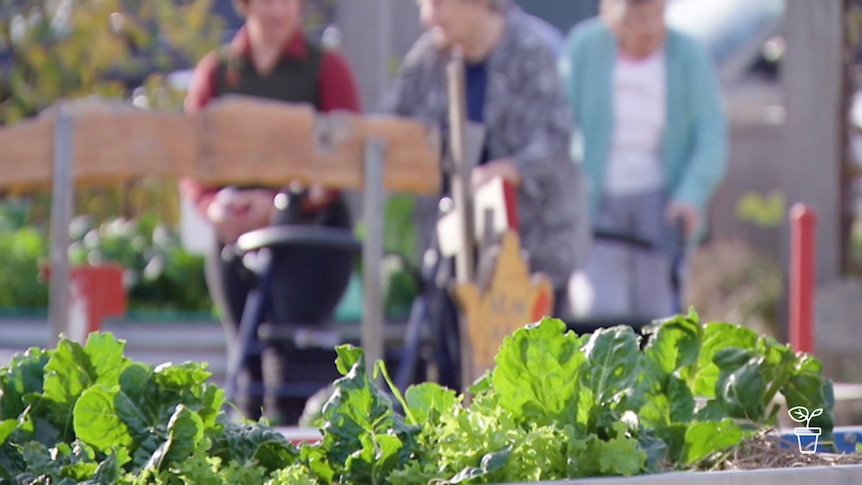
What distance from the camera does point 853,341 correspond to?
7.25 metres

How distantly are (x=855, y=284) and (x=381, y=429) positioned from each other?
6.00 meters

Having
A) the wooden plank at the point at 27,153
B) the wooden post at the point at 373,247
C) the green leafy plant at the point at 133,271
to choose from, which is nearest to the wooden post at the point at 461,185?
the wooden post at the point at 373,247

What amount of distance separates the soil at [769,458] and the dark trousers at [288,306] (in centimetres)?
332

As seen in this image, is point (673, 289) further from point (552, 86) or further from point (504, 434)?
point (504, 434)

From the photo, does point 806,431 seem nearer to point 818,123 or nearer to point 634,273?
point 634,273

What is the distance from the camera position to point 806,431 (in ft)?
6.25

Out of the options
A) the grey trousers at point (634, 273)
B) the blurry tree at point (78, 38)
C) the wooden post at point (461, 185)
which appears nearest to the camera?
the wooden post at point (461, 185)

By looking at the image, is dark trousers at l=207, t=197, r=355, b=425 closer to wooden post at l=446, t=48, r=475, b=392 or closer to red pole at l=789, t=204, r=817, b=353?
wooden post at l=446, t=48, r=475, b=392

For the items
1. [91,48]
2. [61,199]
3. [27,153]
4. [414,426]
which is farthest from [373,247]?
[91,48]

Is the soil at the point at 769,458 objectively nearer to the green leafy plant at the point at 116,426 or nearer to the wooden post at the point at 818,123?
the green leafy plant at the point at 116,426

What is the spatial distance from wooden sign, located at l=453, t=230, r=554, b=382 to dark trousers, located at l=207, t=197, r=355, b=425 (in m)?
1.15

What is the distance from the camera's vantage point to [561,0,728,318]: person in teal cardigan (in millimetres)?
5805

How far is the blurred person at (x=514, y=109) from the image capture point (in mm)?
4754

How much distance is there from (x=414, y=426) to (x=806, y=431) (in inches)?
19.2
